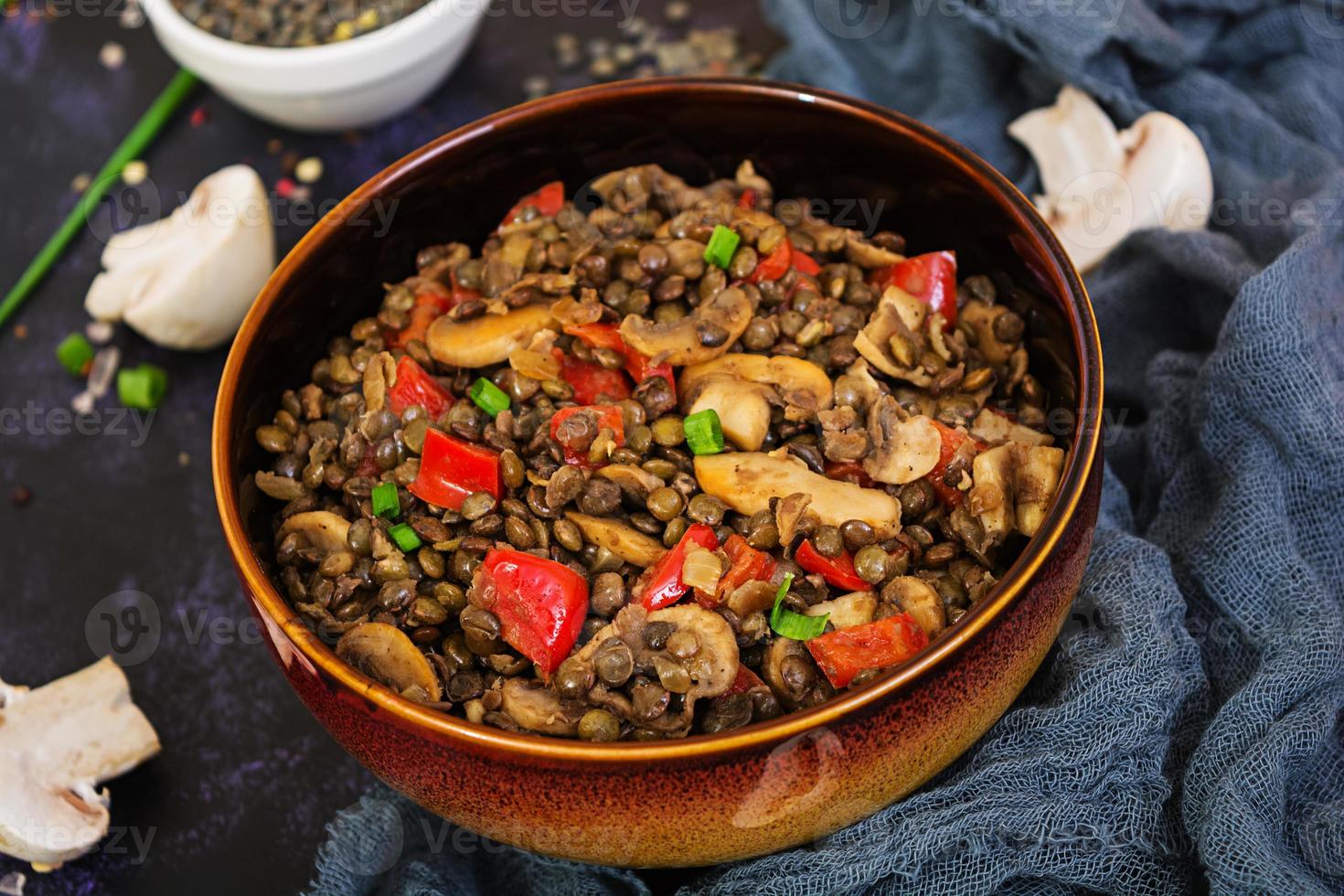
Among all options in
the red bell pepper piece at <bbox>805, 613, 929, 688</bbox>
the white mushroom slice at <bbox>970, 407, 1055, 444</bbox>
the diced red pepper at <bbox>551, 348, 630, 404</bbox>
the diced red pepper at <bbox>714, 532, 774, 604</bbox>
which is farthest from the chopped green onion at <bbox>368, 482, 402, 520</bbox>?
the white mushroom slice at <bbox>970, 407, 1055, 444</bbox>

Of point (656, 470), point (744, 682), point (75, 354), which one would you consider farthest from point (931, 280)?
point (75, 354)

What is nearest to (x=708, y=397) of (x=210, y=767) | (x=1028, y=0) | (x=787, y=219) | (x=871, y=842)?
(x=787, y=219)

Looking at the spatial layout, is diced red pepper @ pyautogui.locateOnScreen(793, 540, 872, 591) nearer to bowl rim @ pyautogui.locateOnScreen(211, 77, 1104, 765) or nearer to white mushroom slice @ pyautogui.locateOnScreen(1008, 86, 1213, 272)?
bowl rim @ pyautogui.locateOnScreen(211, 77, 1104, 765)

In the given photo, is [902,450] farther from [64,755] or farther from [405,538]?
[64,755]

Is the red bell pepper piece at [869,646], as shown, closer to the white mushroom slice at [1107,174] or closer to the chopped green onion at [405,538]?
the chopped green onion at [405,538]

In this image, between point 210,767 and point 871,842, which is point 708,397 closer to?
point 871,842

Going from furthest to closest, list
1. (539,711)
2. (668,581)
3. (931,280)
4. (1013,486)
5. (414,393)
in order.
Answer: (931,280) < (414,393) < (1013,486) < (668,581) < (539,711)

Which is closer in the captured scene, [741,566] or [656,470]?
[741,566]
